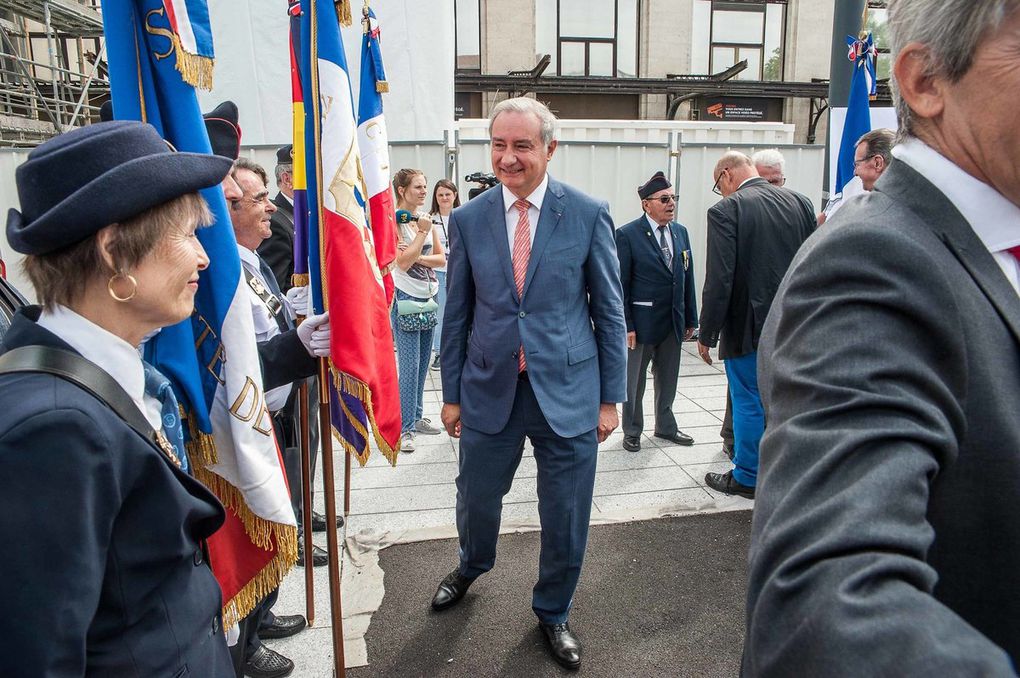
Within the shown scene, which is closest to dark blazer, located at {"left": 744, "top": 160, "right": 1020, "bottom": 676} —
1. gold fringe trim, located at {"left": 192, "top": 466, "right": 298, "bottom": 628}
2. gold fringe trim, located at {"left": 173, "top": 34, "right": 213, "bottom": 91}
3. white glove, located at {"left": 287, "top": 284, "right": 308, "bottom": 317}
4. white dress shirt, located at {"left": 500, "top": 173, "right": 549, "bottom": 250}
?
gold fringe trim, located at {"left": 192, "top": 466, "right": 298, "bottom": 628}

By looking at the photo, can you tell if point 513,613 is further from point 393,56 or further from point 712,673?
point 393,56

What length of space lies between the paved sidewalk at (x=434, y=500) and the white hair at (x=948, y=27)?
2786 millimetres

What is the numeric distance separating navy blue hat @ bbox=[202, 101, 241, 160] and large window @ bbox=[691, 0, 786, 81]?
55.9ft

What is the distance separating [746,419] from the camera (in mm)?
4238

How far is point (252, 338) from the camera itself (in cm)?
207

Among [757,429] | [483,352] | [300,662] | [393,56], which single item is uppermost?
[393,56]

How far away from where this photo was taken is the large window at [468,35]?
15.8 metres

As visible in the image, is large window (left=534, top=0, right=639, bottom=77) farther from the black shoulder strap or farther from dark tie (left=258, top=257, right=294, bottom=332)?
the black shoulder strap

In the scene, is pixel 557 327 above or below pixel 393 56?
Result: below

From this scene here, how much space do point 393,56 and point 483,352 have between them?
5.44 metres

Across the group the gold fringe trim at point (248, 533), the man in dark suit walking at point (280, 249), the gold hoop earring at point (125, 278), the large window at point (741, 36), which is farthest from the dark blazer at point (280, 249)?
the large window at point (741, 36)

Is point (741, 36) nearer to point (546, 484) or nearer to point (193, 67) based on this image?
point (546, 484)

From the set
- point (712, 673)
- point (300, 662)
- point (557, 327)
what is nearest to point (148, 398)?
point (557, 327)

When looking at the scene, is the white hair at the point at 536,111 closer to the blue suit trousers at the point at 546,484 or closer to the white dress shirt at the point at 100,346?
the blue suit trousers at the point at 546,484
